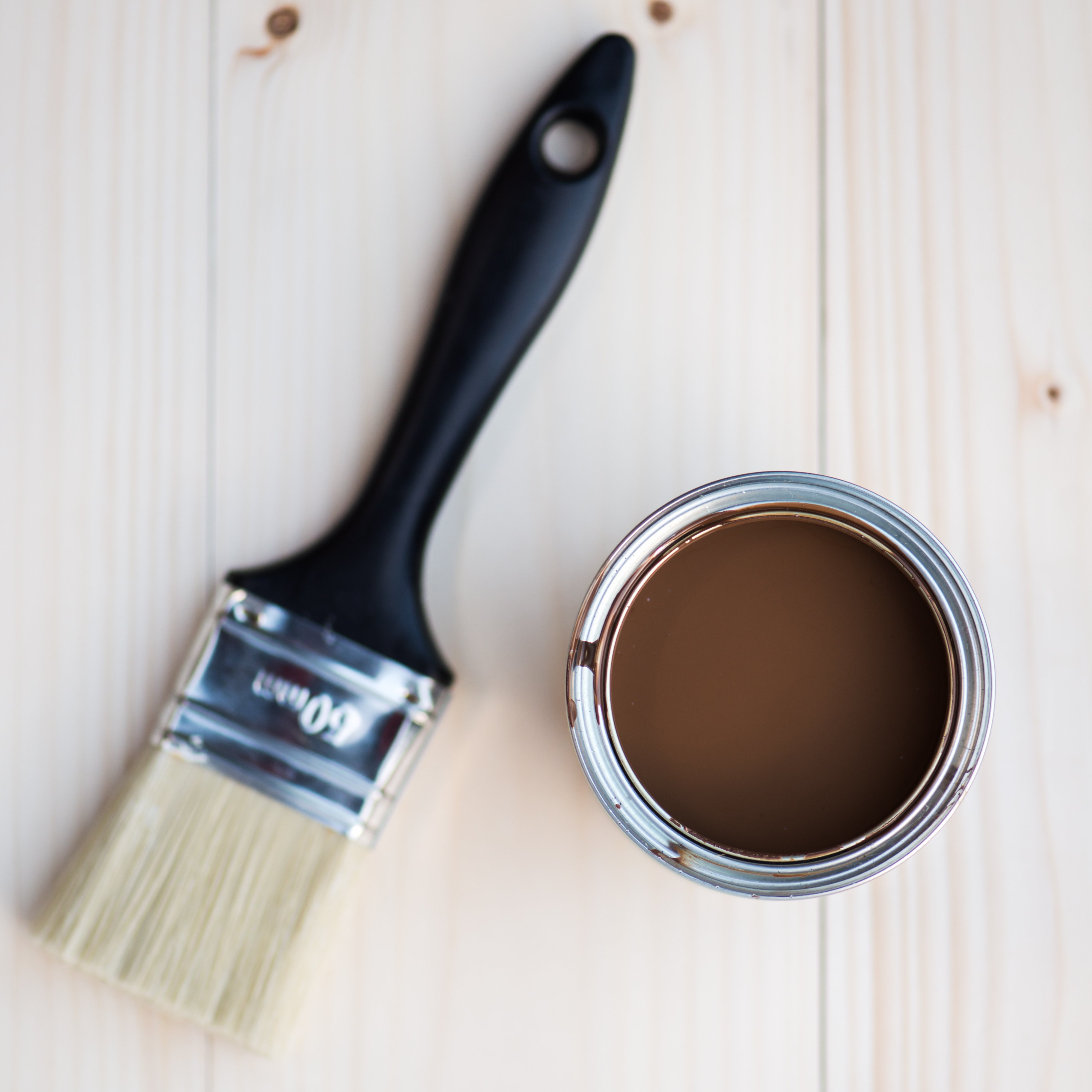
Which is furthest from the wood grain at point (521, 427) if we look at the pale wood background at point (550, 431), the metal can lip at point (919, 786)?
the metal can lip at point (919, 786)

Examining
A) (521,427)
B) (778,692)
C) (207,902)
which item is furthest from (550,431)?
(207,902)

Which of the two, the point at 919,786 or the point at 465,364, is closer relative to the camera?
the point at 919,786

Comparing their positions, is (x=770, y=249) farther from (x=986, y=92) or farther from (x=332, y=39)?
(x=332, y=39)

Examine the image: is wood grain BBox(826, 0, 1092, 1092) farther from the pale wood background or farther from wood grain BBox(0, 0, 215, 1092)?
wood grain BBox(0, 0, 215, 1092)

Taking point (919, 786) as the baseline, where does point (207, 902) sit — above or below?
below

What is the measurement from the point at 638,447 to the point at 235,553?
10.7 inches

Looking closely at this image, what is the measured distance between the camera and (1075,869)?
620 mm

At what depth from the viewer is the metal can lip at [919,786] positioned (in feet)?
1.60

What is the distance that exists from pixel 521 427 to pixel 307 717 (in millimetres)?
226

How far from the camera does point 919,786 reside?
0.50 meters

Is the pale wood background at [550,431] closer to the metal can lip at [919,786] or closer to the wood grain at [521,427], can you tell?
the wood grain at [521,427]

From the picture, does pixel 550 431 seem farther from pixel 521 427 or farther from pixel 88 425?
pixel 88 425

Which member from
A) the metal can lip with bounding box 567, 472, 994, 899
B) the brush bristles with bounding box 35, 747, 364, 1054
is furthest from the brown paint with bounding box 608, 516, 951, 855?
the brush bristles with bounding box 35, 747, 364, 1054

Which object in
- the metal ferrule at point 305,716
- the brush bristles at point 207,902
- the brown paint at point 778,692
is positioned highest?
the brown paint at point 778,692
